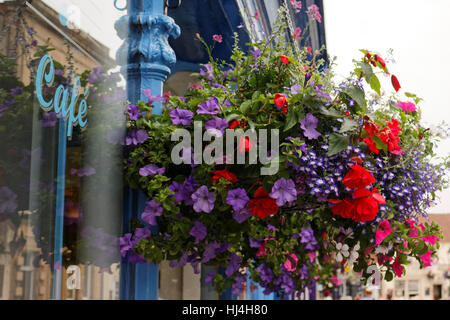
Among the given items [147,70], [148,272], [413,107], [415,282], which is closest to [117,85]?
[147,70]

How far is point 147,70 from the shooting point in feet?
7.02

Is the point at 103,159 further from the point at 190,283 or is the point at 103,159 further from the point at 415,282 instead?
the point at 415,282

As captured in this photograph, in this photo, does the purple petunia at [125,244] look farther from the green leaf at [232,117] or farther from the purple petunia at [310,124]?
the purple petunia at [310,124]

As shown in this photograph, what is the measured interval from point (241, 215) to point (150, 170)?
15.4 inches

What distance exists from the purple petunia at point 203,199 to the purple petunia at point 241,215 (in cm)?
9

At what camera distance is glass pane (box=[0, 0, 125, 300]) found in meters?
1.33

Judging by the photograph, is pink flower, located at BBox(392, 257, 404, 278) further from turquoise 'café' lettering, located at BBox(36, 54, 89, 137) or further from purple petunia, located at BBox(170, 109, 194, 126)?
turquoise 'café' lettering, located at BBox(36, 54, 89, 137)

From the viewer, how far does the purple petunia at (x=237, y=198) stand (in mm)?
1624

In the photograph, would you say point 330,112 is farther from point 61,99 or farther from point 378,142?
point 61,99

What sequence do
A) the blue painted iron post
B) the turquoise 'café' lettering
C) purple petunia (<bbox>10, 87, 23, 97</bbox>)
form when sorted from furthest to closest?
1. the blue painted iron post
2. the turquoise 'café' lettering
3. purple petunia (<bbox>10, 87, 23, 97</bbox>)

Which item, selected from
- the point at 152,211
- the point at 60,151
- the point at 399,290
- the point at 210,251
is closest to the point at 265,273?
the point at 210,251

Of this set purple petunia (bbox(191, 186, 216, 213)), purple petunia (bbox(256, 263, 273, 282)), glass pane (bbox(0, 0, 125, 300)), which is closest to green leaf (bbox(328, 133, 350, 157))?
purple petunia (bbox(191, 186, 216, 213))

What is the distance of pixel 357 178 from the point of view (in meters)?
1.52

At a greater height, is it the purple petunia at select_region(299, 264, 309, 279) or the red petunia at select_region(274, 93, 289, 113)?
the red petunia at select_region(274, 93, 289, 113)
